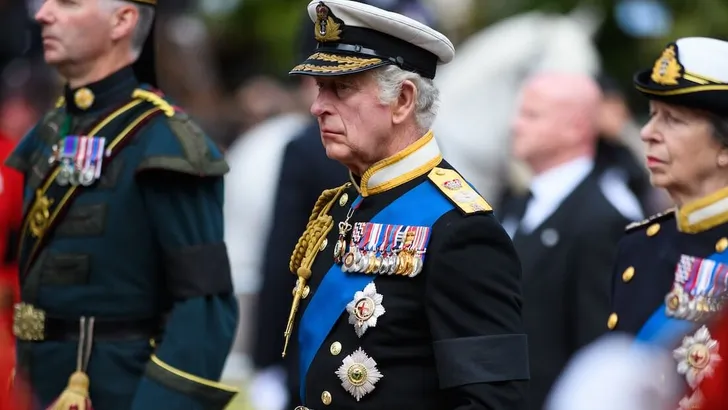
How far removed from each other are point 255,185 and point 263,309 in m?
5.44

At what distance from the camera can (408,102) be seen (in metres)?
4.37

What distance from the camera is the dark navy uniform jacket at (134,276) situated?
5.23 metres

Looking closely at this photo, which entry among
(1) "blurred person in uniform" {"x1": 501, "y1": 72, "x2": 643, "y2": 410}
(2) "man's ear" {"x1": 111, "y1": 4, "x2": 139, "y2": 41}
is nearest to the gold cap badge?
(2) "man's ear" {"x1": 111, "y1": 4, "x2": 139, "y2": 41}

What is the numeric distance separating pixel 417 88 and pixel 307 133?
2.68 meters

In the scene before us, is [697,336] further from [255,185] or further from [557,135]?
[255,185]

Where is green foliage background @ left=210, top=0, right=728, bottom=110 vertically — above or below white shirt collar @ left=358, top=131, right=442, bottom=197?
below

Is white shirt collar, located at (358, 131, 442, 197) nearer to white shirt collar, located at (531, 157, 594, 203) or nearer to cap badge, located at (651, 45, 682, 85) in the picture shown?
cap badge, located at (651, 45, 682, 85)

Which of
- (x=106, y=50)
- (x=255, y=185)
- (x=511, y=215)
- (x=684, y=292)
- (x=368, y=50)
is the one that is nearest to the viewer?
(x=368, y=50)

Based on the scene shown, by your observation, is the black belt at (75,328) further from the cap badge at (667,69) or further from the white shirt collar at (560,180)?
the white shirt collar at (560,180)

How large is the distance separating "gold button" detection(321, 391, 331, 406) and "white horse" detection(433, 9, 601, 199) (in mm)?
6738

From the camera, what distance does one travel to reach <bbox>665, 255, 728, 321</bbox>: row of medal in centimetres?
486

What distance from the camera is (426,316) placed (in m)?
4.16

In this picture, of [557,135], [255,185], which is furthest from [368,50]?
[255,185]

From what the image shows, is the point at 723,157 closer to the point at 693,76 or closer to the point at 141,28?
the point at 693,76
